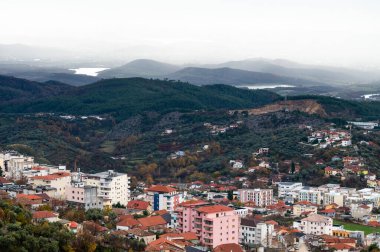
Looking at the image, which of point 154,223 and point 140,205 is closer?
point 154,223

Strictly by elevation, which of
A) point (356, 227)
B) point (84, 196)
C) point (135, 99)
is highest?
point (84, 196)

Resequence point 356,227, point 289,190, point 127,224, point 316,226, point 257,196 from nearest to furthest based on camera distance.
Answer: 1. point 127,224
2. point 316,226
3. point 356,227
4. point 257,196
5. point 289,190

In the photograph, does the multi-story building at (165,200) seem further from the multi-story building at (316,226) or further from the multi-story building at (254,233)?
the multi-story building at (316,226)

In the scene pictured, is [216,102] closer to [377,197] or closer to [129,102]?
[129,102]

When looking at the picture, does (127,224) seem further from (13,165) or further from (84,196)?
(13,165)

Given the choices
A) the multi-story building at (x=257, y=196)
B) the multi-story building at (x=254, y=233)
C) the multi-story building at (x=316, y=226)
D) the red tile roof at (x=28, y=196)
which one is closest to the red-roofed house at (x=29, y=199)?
the red tile roof at (x=28, y=196)

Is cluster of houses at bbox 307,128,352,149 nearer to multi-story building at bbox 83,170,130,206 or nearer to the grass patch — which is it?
the grass patch

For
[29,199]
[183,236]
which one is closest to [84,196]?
[29,199]
